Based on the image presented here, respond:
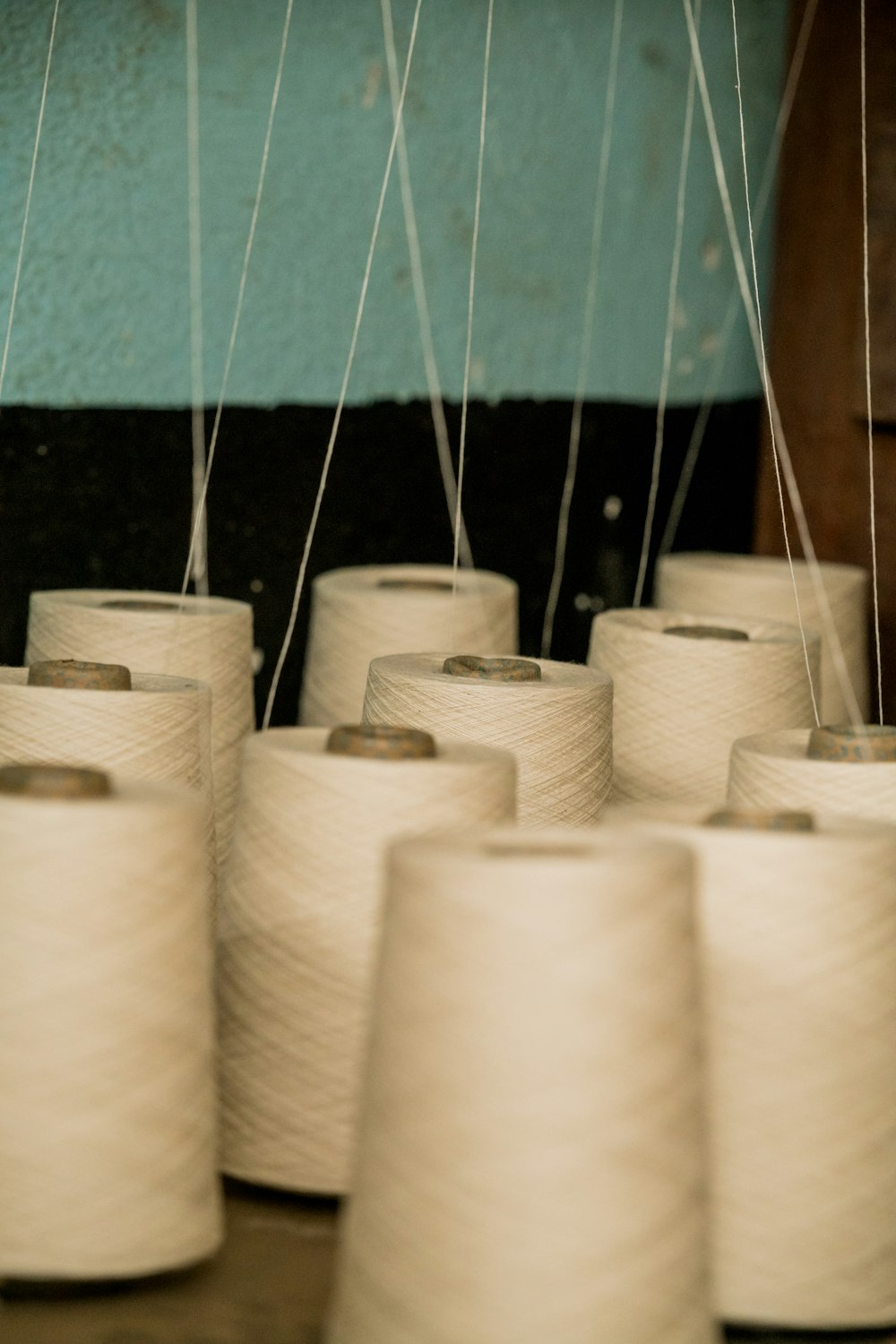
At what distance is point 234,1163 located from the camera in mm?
1842

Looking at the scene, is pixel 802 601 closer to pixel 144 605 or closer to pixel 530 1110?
pixel 144 605

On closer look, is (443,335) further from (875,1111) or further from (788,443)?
(875,1111)

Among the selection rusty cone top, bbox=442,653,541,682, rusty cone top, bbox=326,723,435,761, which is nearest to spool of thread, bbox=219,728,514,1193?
rusty cone top, bbox=326,723,435,761

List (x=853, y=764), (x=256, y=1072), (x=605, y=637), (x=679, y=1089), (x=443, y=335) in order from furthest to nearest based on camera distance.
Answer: (x=443, y=335), (x=605, y=637), (x=853, y=764), (x=256, y=1072), (x=679, y=1089)

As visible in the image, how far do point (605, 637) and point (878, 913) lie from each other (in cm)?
117

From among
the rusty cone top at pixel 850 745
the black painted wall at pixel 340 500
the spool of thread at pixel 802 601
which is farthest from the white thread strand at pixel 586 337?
the rusty cone top at pixel 850 745

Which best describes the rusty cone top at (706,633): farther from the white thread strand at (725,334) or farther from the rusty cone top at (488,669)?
the white thread strand at (725,334)

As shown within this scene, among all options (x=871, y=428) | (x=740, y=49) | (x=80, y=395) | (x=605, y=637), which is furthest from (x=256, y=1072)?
(x=740, y=49)

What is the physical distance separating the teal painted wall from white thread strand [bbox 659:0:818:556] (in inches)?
1.4

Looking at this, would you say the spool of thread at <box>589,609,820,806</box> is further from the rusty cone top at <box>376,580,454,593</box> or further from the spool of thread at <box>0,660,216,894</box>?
the spool of thread at <box>0,660,216,894</box>

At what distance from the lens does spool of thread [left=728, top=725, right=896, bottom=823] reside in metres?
1.95

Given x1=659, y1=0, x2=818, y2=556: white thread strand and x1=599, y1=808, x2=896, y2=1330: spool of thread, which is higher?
x1=659, y1=0, x2=818, y2=556: white thread strand

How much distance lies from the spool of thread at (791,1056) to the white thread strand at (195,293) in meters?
1.33

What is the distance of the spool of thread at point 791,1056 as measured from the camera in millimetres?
1600
